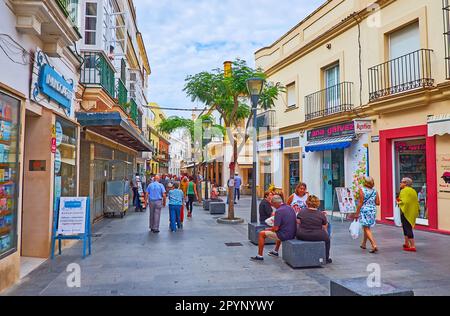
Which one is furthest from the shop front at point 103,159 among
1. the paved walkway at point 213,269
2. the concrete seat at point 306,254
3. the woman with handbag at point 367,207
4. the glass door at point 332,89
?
the glass door at point 332,89

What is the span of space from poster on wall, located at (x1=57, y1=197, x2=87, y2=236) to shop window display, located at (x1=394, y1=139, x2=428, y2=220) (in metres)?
9.42

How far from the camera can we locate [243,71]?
12422 mm

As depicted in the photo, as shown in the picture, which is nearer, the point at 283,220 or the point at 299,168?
the point at 283,220

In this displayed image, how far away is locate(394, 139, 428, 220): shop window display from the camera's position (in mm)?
10789

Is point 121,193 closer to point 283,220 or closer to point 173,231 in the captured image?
point 173,231

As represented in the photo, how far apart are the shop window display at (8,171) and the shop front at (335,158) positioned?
1015 cm

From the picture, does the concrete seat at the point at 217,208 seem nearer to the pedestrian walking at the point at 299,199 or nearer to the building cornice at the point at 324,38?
the pedestrian walking at the point at 299,199

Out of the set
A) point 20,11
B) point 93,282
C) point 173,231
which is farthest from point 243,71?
point 93,282

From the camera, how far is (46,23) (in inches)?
245

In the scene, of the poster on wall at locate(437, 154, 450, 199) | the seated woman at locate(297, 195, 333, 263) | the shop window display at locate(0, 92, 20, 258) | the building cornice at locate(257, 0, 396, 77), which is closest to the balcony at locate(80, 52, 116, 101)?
the shop window display at locate(0, 92, 20, 258)

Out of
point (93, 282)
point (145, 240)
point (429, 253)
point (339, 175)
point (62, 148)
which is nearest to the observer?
point (93, 282)
